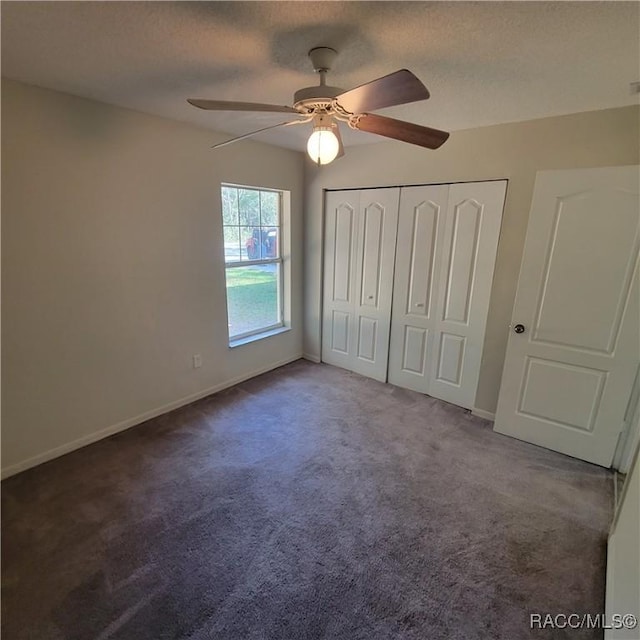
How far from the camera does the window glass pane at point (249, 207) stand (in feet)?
11.2

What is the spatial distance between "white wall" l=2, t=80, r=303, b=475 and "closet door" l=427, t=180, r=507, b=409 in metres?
1.91

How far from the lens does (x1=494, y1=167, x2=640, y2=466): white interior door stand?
87.5 inches

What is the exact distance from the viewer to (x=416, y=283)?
329cm

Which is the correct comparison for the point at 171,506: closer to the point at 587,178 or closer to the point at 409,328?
the point at 409,328

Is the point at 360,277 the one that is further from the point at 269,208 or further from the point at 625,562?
the point at 625,562

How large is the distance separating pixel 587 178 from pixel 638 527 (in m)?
1.98

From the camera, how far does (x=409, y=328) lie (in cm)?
344

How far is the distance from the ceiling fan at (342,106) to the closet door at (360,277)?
161 centimetres

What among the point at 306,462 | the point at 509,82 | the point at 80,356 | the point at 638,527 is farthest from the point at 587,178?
the point at 80,356

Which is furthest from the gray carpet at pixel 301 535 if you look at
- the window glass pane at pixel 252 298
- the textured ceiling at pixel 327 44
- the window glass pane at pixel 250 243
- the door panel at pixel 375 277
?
the textured ceiling at pixel 327 44

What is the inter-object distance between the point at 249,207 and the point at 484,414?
2925mm

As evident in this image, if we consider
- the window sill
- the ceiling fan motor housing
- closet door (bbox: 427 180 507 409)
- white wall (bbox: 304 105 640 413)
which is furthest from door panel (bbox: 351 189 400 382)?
the ceiling fan motor housing

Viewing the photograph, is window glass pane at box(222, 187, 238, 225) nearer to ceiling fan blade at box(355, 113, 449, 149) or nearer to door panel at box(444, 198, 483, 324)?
ceiling fan blade at box(355, 113, 449, 149)

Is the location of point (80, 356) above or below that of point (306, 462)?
above
